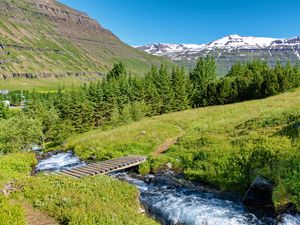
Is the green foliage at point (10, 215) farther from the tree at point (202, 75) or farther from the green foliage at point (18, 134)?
the tree at point (202, 75)

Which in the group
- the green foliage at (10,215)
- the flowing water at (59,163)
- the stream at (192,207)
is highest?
the green foliage at (10,215)

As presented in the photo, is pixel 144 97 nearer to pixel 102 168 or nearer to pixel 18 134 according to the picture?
pixel 18 134

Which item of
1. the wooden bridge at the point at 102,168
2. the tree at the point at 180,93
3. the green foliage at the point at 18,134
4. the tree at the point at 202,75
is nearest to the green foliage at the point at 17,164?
the wooden bridge at the point at 102,168

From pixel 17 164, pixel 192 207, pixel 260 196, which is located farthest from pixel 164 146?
pixel 260 196

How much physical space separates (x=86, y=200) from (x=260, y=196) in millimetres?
11565

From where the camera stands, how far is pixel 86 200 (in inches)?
624

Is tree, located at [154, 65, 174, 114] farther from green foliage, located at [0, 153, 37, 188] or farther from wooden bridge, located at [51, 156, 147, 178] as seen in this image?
wooden bridge, located at [51, 156, 147, 178]

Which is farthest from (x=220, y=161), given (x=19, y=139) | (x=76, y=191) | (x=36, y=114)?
(x=36, y=114)

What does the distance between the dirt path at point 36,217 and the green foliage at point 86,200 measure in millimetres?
274

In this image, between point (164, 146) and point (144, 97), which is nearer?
point (164, 146)

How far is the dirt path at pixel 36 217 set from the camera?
1382 cm

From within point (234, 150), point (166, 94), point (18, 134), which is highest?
point (166, 94)

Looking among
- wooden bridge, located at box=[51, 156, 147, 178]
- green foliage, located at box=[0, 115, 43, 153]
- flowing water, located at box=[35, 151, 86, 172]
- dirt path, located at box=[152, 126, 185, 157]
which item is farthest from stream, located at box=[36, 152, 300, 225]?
green foliage, located at box=[0, 115, 43, 153]

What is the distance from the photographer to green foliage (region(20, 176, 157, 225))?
1373 cm
